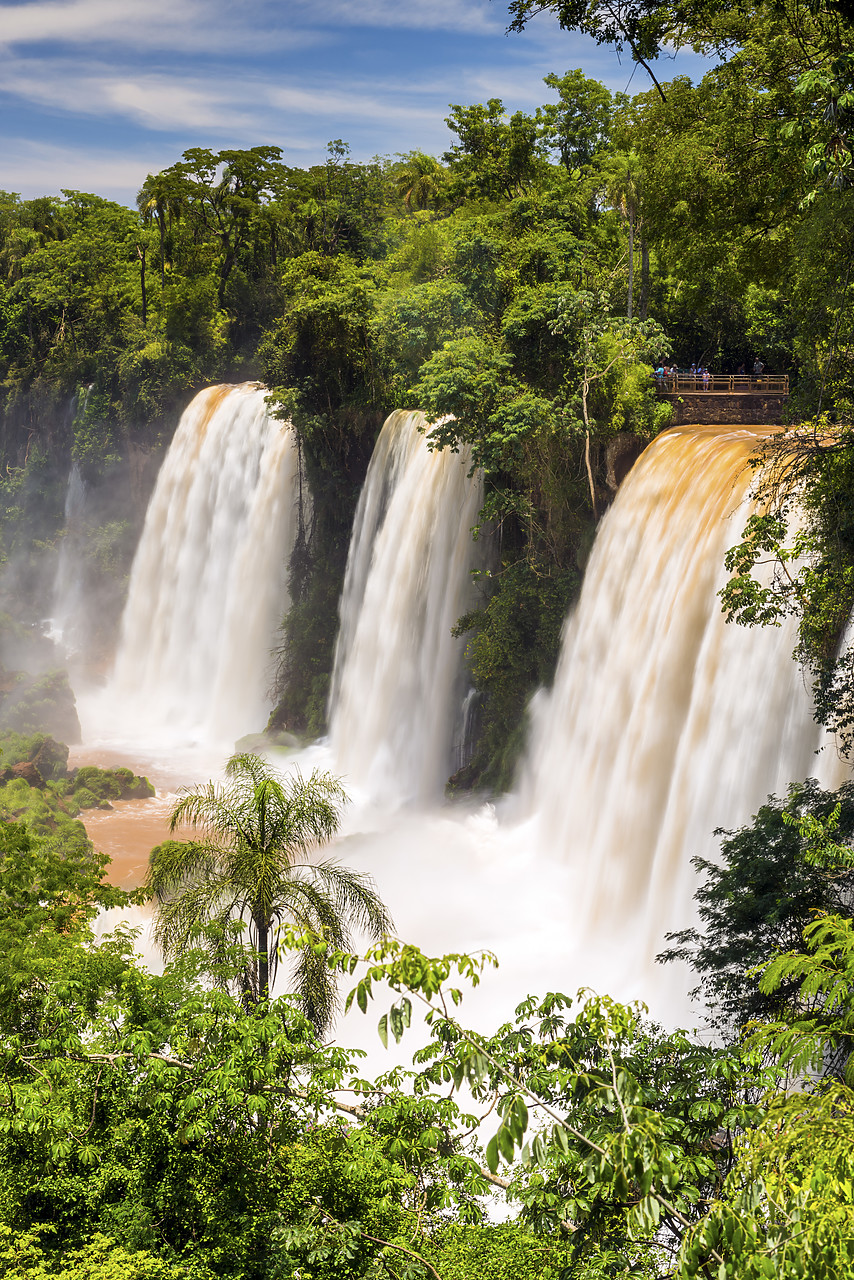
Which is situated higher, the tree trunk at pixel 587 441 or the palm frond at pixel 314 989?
the tree trunk at pixel 587 441

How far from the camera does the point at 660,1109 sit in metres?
7.44

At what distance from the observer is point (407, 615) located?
1017 inches

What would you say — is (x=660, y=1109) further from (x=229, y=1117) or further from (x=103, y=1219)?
(x=103, y=1219)

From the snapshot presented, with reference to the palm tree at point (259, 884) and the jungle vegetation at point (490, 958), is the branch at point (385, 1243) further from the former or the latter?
Result: the palm tree at point (259, 884)

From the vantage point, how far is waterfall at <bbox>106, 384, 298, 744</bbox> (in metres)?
32.5

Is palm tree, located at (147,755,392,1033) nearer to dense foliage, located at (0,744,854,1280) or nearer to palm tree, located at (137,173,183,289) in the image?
dense foliage, located at (0,744,854,1280)

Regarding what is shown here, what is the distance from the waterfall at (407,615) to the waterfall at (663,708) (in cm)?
395

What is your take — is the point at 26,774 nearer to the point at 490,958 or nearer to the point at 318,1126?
the point at 318,1126

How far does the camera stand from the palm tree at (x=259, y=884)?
432 inches

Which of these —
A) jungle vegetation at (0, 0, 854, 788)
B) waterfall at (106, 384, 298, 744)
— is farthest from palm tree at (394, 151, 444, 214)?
waterfall at (106, 384, 298, 744)

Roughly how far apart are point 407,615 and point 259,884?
15217 millimetres

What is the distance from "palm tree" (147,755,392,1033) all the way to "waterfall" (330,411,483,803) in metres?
13.0

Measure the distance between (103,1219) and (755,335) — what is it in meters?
28.7

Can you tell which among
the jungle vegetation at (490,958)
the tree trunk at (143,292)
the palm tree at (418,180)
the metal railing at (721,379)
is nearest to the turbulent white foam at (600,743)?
the jungle vegetation at (490,958)
